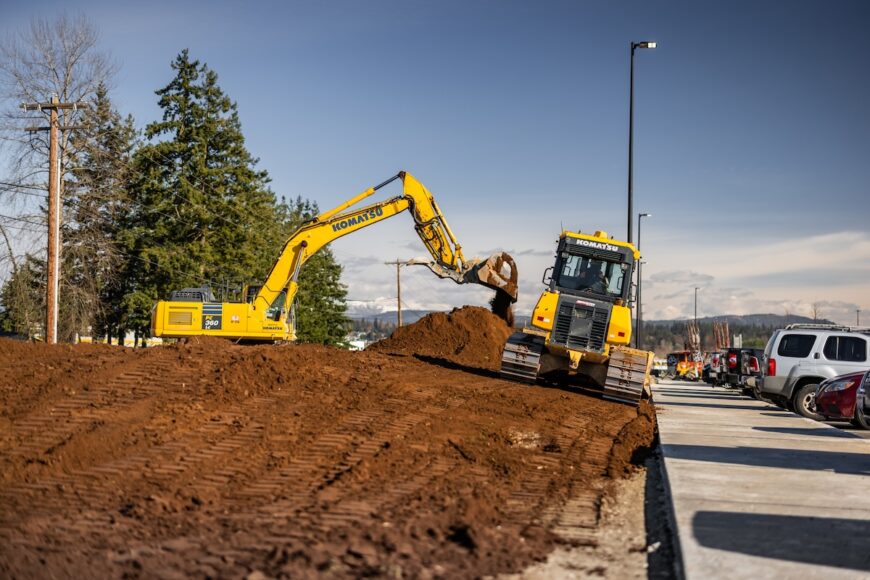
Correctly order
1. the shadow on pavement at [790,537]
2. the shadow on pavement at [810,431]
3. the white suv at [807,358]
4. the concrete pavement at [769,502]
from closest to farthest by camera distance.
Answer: the concrete pavement at [769,502], the shadow on pavement at [790,537], the shadow on pavement at [810,431], the white suv at [807,358]

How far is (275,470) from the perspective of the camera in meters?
9.42

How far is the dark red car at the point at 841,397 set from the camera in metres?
16.9

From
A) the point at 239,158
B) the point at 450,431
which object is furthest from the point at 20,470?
the point at 239,158

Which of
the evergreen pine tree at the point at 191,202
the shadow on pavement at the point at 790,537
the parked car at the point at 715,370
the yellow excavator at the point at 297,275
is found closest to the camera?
the shadow on pavement at the point at 790,537

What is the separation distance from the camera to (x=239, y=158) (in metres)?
58.2

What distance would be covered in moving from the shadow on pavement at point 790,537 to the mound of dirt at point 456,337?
80.2ft

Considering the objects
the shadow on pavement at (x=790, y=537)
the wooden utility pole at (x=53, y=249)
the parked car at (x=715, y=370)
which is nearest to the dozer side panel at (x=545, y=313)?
the shadow on pavement at (x=790, y=537)

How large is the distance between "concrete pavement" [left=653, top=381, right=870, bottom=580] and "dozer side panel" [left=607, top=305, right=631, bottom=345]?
5436 millimetres

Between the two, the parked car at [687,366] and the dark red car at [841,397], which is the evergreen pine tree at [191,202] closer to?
the parked car at [687,366]

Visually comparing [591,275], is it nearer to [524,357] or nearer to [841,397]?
[524,357]

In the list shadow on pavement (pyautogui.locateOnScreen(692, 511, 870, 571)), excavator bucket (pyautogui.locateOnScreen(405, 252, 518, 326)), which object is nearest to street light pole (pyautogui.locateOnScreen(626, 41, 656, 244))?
excavator bucket (pyautogui.locateOnScreen(405, 252, 518, 326))

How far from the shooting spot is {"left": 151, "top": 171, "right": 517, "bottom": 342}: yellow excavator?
28.2 meters

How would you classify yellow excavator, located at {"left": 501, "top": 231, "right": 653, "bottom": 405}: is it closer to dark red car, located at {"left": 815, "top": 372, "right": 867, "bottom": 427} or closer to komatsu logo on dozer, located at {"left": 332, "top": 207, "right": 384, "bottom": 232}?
dark red car, located at {"left": 815, "top": 372, "right": 867, "bottom": 427}

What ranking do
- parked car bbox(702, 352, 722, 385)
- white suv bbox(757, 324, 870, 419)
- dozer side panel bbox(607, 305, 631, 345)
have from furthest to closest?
parked car bbox(702, 352, 722, 385)
white suv bbox(757, 324, 870, 419)
dozer side panel bbox(607, 305, 631, 345)
